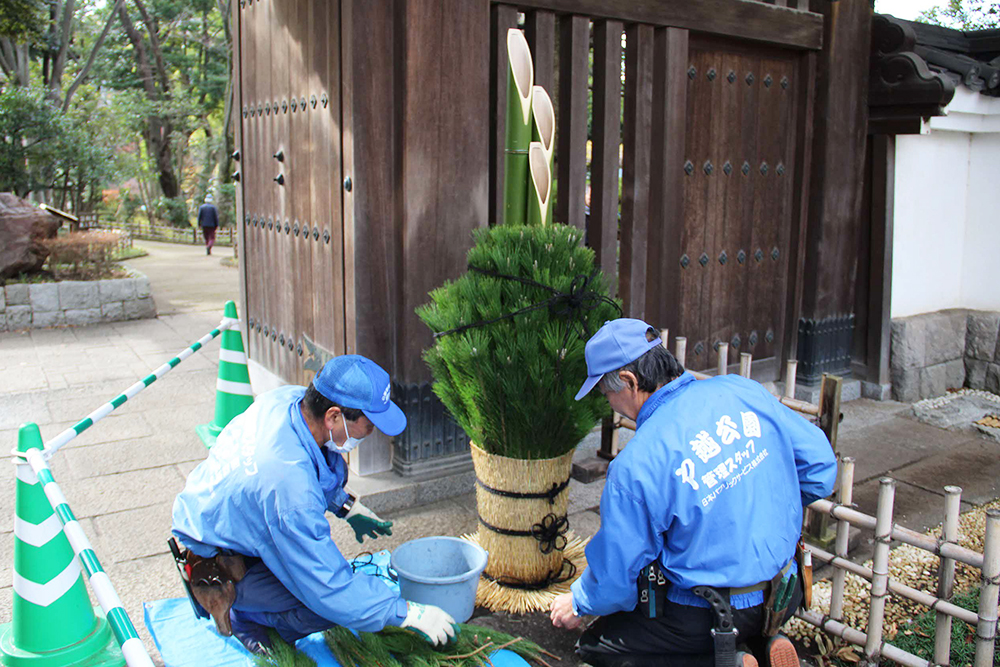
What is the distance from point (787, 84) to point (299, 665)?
5.65 meters

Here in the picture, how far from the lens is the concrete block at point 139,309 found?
396 inches

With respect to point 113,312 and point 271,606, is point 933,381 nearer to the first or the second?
point 271,606

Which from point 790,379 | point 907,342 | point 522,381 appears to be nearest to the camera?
point 522,381

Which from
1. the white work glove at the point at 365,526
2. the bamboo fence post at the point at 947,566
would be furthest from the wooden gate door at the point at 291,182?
the bamboo fence post at the point at 947,566

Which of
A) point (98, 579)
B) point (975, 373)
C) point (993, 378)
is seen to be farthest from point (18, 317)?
point (993, 378)

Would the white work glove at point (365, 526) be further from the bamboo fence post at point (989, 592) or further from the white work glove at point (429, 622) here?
the bamboo fence post at point (989, 592)

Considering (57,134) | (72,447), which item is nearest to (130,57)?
(57,134)

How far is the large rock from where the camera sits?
366 inches

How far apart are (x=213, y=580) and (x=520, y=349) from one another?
56.9 inches

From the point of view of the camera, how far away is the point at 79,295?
961 cm

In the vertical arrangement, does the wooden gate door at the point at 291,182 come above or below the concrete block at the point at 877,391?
above

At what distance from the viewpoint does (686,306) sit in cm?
614

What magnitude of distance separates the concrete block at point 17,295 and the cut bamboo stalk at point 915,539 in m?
8.79

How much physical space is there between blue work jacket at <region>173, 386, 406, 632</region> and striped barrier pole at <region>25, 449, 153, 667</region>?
387mm
